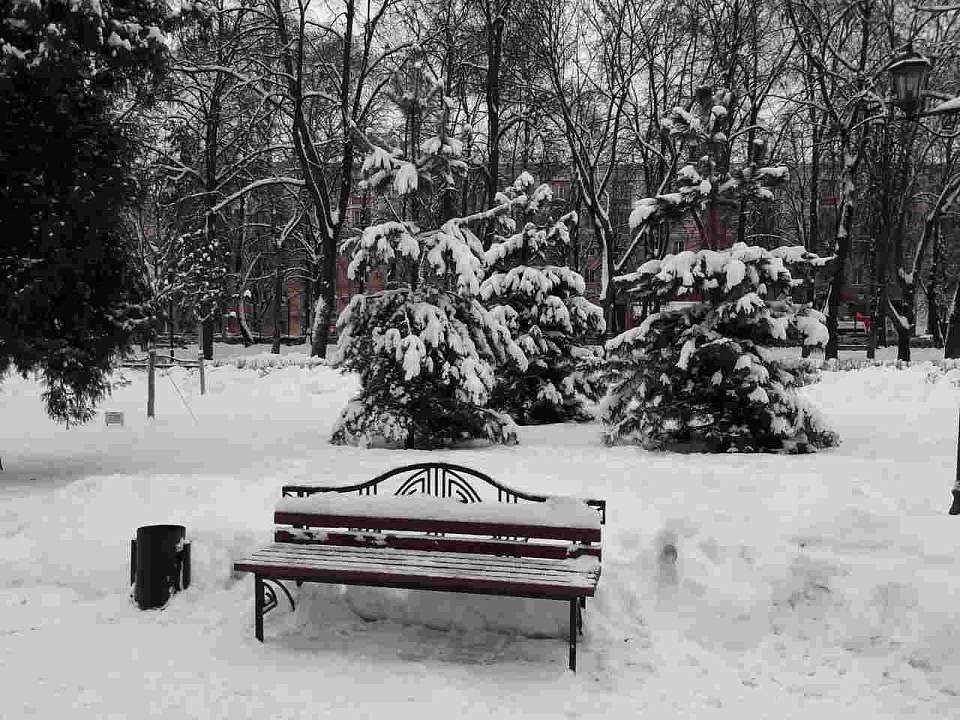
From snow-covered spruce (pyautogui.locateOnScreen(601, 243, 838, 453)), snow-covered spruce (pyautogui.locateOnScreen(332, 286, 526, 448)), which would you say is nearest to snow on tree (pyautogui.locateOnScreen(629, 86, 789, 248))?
snow-covered spruce (pyautogui.locateOnScreen(601, 243, 838, 453))

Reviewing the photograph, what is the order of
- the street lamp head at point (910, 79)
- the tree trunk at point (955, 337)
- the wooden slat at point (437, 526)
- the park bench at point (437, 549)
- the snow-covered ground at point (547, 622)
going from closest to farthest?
the snow-covered ground at point (547, 622) → the park bench at point (437, 549) → the wooden slat at point (437, 526) → the street lamp head at point (910, 79) → the tree trunk at point (955, 337)

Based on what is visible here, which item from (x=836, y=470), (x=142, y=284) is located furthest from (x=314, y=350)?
(x=836, y=470)

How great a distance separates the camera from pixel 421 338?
1193 centimetres

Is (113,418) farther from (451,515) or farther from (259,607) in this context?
(451,515)

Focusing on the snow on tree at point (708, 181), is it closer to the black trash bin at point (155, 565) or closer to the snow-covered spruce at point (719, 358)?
the snow-covered spruce at point (719, 358)

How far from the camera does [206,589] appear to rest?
240 inches

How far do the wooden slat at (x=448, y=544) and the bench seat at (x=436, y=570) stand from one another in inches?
3.5

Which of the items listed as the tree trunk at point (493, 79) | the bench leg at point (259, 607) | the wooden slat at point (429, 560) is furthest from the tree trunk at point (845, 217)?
the bench leg at point (259, 607)

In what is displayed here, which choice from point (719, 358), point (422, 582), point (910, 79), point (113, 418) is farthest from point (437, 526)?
point (113, 418)

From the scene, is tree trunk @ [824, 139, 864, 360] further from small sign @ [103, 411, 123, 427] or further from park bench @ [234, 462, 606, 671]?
park bench @ [234, 462, 606, 671]

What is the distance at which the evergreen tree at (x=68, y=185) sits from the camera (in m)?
8.77

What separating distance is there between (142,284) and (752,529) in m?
7.50

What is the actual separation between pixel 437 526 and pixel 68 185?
6409mm

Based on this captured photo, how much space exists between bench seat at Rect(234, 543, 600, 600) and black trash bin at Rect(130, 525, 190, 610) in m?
0.85
